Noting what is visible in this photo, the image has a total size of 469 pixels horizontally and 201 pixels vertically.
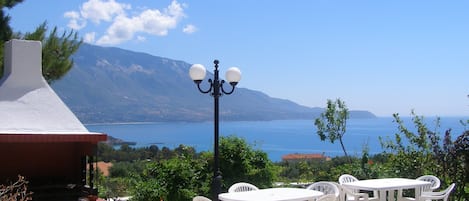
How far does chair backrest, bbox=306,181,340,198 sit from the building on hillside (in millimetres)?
3226

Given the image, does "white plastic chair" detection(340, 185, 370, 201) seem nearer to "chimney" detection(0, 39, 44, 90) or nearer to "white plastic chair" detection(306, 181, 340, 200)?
"white plastic chair" detection(306, 181, 340, 200)

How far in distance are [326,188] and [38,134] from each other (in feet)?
13.5

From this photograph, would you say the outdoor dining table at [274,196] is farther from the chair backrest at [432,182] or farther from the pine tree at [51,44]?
the pine tree at [51,44]

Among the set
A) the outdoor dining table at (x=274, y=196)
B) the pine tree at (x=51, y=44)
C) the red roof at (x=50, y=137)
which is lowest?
the outdoor dining table at (x=274, y=196)

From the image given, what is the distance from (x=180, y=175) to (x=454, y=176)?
4.39m

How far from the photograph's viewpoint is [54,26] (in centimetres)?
1107

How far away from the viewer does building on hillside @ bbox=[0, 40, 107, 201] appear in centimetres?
806

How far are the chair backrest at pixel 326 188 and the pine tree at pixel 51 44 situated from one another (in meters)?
6.25

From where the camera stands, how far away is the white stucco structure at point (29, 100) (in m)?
8.17

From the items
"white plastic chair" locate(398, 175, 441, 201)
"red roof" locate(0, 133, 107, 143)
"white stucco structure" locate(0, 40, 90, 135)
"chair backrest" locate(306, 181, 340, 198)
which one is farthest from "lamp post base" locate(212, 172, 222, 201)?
"white plastic chair" locate(398, 175, 441, 201)

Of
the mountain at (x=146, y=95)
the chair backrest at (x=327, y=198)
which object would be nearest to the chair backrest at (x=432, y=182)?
the chair backrest at (x=327, y=198)

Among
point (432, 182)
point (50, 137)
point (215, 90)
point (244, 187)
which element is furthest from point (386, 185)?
point (50, 137)

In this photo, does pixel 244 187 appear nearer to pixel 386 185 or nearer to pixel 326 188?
pixel 326 188

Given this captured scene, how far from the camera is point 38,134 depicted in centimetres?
782
